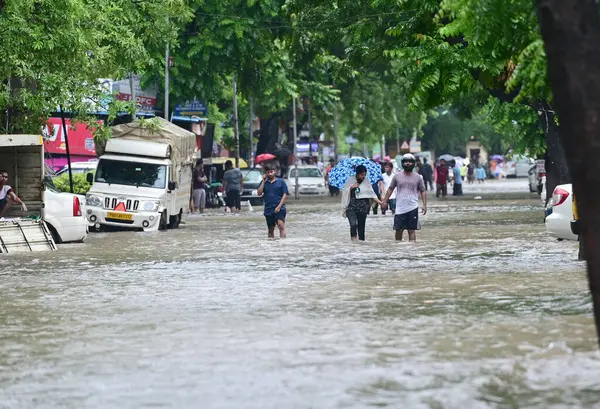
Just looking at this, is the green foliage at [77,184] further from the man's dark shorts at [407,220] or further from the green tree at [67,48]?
the man's dark shorts at [407,220]

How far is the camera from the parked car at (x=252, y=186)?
54625mm

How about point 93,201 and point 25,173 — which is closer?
point 25,173

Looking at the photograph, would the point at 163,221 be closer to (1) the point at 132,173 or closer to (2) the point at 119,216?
(2) the point at 119,216

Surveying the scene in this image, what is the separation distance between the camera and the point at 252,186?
54906mm

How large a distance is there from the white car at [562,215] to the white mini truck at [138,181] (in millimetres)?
13930

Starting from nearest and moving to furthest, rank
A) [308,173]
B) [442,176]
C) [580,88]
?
1. [580,88]
2. [442,176]
3. [308,173]

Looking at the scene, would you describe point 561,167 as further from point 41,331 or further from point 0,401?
point 0,401

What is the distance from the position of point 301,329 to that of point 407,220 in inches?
522

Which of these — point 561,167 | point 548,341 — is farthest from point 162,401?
point 561,167

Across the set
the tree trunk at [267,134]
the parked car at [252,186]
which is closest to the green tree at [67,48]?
the parked car at [252,186]

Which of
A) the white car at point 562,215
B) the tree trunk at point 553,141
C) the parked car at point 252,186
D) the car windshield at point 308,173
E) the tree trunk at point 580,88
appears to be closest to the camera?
the tree trunk at point 580,88

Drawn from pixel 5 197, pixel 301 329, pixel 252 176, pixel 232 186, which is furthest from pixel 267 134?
pixel 301 329

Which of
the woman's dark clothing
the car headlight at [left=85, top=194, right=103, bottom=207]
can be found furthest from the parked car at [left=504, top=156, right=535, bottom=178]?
the woman's dark clothing

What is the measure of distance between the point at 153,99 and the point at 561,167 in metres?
19.9
